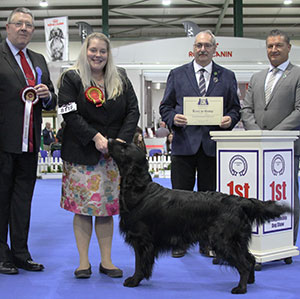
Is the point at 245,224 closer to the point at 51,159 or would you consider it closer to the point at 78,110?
the point at 78,110

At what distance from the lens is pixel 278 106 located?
Answer: 3188mm

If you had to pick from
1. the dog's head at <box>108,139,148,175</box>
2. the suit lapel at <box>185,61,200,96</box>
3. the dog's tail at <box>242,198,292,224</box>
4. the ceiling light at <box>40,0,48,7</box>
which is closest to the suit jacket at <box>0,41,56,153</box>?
the dog's head at <box>108,139,148,175</box>

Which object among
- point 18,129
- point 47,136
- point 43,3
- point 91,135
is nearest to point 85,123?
point 91,135

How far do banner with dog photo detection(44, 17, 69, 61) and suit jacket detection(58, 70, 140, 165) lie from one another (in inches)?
392

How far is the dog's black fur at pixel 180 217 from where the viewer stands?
8.20ft

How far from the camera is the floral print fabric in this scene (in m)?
2.75

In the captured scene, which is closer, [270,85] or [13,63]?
[13,63]

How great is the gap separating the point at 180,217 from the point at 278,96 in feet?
4.42

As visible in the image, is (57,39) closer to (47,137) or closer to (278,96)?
(47,137)

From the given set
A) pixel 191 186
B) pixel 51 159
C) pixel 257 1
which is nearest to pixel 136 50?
pixel 51 159

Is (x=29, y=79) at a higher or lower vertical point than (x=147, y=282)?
higher

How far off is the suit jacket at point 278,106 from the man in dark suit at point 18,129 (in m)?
1.63

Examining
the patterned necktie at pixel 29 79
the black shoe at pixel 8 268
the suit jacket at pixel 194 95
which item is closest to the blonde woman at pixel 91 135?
the patterned necktie at pixel 29 79

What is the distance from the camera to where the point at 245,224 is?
2527mm
